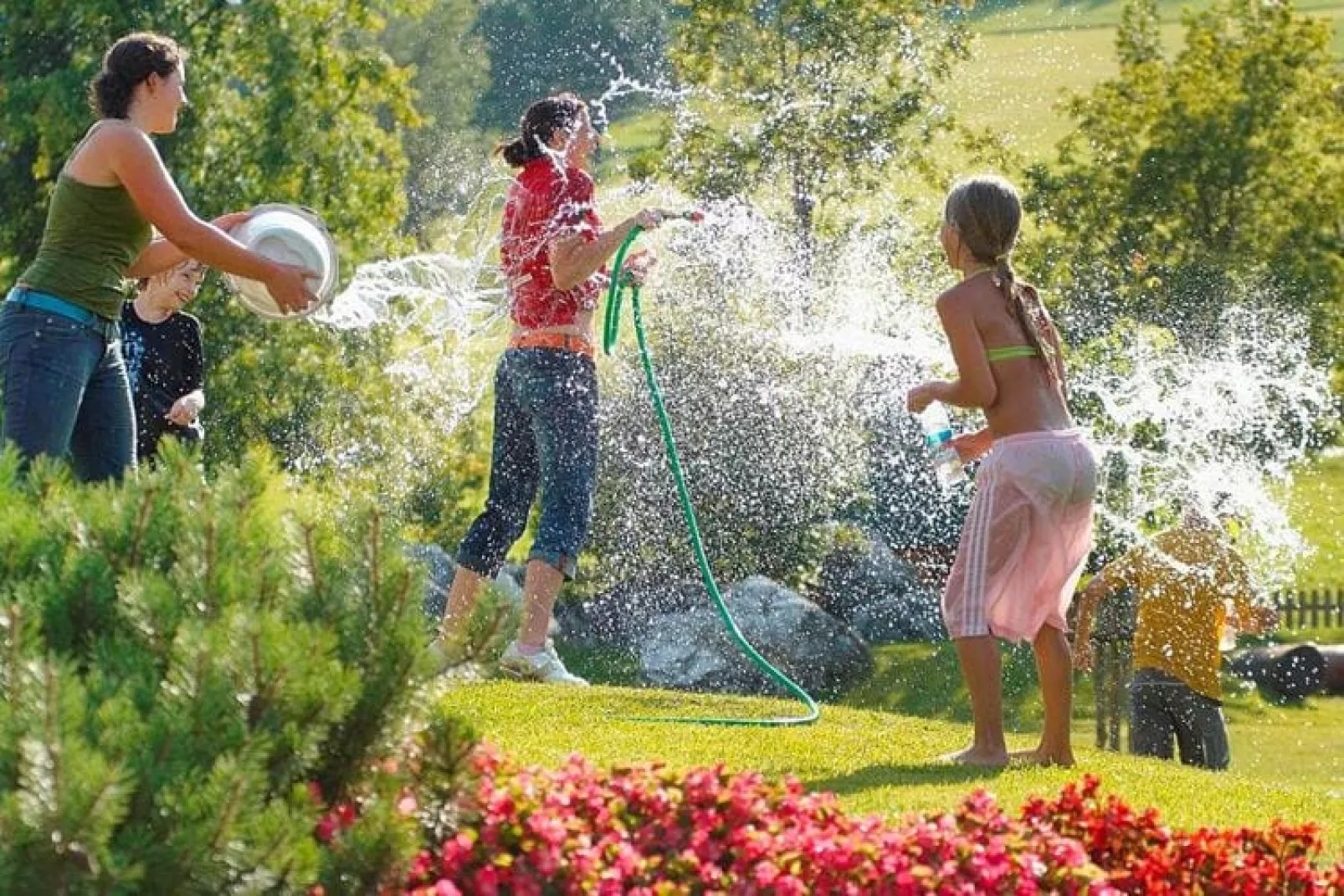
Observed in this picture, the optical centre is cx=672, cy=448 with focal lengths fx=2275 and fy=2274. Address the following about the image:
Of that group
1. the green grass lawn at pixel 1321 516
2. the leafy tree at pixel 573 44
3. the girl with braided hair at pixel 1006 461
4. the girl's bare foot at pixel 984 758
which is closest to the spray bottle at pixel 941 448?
the girl with braided hair at pixel 1006 461

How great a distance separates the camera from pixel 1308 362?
27.6 meters

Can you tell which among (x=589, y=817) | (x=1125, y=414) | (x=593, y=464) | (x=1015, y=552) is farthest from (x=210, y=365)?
(x=589, y=817)

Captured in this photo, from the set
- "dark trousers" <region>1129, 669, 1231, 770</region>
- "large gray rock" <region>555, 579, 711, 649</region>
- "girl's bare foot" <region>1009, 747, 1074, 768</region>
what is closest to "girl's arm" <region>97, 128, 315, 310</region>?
"girl's bare foot" <region>1009, 747, 1074, 768</region>

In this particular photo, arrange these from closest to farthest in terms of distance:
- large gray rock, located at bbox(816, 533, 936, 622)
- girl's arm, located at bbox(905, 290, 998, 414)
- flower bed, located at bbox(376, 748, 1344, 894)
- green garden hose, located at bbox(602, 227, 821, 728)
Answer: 1. flower bed, located at bbox(376, 748, 1344, 894)
2. girl's arm, located at bbox(905, 290, 998, 414)
3. green garden hose, located at bbox(602, 227, 821, 728)
4. large gray rock, located at bbox(816, 533, 936, 622)

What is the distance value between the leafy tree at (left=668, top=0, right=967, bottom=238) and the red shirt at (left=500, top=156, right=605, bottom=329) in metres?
18.1

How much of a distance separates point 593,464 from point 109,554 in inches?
177

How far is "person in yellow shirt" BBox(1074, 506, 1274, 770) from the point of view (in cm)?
985

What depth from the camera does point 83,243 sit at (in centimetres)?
691

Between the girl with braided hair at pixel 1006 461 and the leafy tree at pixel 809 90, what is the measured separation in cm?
1960

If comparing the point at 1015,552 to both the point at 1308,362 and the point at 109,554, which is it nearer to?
the point at 109,554

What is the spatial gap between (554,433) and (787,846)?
3970 mm

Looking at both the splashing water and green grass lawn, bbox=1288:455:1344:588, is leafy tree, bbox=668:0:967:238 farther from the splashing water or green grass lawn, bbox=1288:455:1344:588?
green grass lawn, bbox=1288:455:1344:588

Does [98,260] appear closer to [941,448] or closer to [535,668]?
[941,448]

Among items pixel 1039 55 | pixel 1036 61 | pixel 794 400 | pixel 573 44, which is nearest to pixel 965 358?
pixel 794 400
